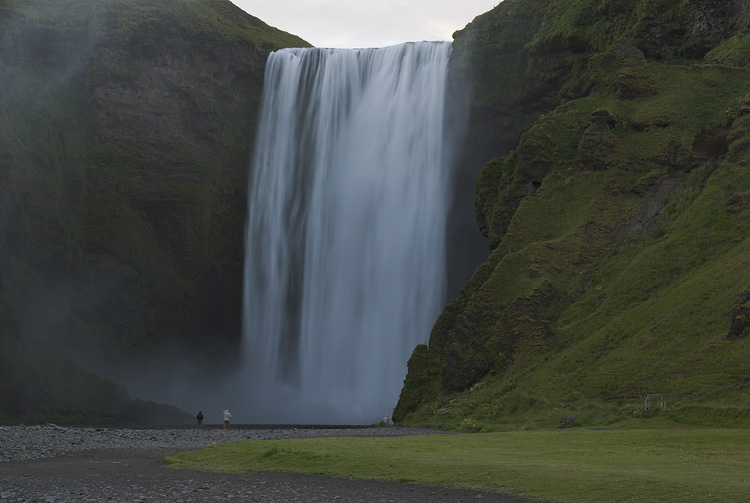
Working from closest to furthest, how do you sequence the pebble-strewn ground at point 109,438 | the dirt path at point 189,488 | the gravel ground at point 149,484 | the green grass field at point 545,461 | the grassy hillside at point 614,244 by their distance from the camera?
the green grass field at point 545,461
the dirt path at point 189,488
the gravel ground at point 149,484
the pebble-strewn ground at point 109,438
the grassy hillside at point 614,244

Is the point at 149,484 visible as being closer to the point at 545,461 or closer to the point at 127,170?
the point at 545,461

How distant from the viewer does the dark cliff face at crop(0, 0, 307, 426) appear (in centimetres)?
6812

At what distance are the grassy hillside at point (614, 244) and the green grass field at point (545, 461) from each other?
233 inches

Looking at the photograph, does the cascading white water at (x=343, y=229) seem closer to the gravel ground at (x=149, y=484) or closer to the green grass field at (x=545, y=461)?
the gravel ground at (x=149, y=484)

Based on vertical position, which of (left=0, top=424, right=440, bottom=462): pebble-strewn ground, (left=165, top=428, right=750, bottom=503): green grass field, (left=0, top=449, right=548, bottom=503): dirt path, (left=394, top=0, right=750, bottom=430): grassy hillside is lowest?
(left=0, top=449, right=548, bottom=503): dirt path

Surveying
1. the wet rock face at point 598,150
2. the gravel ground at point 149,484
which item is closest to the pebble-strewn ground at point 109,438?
the gravel ground at point 149,484

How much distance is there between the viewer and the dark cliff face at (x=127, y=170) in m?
68.1

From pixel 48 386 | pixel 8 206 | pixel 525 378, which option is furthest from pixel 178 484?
pixel 8 206

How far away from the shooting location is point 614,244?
4547 cm

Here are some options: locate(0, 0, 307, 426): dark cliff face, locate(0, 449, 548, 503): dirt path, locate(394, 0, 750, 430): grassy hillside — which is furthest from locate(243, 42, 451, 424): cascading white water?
locate(0, 449, 548, 503): dirt path

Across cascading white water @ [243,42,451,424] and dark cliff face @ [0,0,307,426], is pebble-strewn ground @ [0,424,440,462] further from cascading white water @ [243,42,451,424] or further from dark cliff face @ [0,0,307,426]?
dark cliff face @ [0,0,307,426]

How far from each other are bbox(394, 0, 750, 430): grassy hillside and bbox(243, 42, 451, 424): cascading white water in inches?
367

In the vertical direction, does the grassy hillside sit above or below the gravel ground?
above

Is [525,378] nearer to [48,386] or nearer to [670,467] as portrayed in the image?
[670,467]
